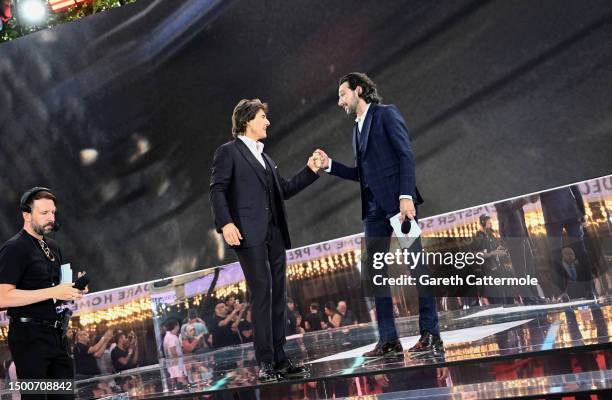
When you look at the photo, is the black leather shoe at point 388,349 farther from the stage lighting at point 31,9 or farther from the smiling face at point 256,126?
the stage lighting at point 31,9

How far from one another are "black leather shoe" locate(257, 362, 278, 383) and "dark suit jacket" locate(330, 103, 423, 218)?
1.00 metres

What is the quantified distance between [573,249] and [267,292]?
231 cm

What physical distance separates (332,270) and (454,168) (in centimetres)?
123

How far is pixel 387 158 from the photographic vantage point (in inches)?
140

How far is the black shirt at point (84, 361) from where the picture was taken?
5.85 metres

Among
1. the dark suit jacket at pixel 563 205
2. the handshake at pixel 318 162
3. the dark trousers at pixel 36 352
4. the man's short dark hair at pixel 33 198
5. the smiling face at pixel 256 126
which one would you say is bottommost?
the dark trousers at pixel 36 352

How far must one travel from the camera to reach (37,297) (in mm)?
2736

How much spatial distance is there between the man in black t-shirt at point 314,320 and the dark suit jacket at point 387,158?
1.87 m

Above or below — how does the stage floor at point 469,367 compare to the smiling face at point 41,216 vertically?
below

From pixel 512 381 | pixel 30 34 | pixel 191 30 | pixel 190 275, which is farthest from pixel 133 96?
pixel 512 381

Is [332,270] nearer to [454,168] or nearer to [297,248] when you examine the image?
[297,248]

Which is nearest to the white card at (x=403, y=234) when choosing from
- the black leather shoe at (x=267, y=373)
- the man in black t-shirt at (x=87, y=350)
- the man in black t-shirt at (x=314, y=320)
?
the black leather shoe at (x=267, y=373)

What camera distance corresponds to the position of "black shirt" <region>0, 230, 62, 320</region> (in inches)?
110

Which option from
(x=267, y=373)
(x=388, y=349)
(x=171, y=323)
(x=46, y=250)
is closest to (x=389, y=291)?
(x=388, y=349)
